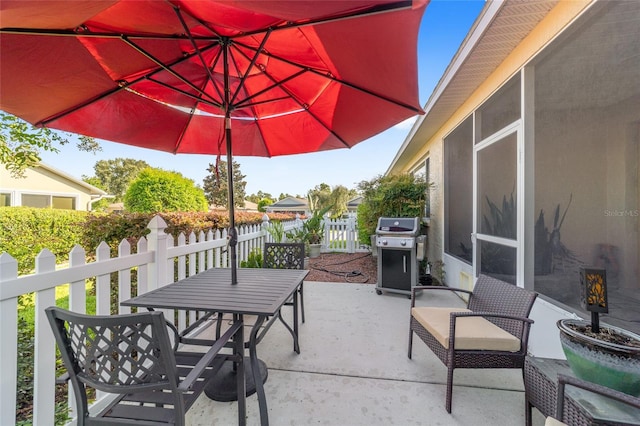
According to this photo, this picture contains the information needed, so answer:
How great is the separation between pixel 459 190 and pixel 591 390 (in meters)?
3.81

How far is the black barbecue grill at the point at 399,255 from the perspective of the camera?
14.0 feet

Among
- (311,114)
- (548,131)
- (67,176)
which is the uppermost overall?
(67,176)

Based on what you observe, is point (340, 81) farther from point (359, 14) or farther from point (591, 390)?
point (591, 390)

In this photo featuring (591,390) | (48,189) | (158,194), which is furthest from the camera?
(48,189)

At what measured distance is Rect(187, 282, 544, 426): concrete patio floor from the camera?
1846 millimetres

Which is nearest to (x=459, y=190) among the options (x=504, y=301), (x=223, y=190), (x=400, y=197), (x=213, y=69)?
(x=400, y=197)

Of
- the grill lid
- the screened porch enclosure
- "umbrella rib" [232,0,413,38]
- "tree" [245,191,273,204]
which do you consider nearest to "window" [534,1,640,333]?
the screened porch enclosure

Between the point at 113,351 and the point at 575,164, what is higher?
the point at 575,164

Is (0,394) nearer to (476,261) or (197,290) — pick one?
(197,290)

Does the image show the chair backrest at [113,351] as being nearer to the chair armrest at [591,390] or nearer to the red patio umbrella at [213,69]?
the red patio umbrella at [213,69]

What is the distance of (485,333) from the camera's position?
6.48 ft

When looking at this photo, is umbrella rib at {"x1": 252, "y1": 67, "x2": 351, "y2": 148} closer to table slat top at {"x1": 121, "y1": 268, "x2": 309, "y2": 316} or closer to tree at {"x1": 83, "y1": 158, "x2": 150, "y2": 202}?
table slat top at {"x1": 121, "y1": 268, "x2": 309, "y2": 316}

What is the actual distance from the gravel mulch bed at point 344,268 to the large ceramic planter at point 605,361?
12.6ft

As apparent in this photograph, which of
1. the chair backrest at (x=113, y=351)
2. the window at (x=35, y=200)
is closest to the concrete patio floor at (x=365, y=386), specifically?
the chair backrest at (x=113, y=351)
